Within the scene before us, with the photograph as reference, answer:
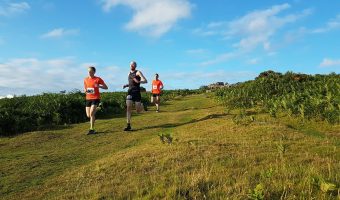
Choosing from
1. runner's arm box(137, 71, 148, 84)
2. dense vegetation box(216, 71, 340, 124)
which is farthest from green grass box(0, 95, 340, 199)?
runner's arm box(137, 71, 148, 84)

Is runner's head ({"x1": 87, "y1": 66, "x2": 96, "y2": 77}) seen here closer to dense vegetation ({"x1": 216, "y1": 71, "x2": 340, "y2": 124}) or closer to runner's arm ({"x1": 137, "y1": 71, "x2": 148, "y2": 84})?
runner's arm ({"x1": 137, "y1": 71, "x2": 148, "y2": 84})

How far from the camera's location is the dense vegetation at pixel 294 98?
50.2 feet

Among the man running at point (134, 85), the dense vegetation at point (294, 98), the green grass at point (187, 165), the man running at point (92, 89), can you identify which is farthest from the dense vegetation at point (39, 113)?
the dense vegetation at point (294, 98)

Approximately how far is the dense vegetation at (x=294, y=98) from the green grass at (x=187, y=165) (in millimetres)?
839

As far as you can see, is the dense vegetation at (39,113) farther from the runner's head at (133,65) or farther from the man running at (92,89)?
the runner's head at (133,65)

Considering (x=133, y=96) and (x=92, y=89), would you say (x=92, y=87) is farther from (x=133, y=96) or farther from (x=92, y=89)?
(x=133, y=96)

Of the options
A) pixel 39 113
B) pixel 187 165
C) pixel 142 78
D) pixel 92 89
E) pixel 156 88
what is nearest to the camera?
pixel 187 165

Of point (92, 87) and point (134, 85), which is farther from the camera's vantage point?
point (134, 85)

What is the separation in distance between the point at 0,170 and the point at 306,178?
6.94 meters

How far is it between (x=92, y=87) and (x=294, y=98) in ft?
26.3

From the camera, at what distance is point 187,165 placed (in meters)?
Result: 8.59

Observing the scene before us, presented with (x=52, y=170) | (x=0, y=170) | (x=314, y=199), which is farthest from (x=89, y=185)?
(x=314, y=199)

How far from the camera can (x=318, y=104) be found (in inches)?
610

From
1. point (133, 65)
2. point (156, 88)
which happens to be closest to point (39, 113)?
point (133, 65)
